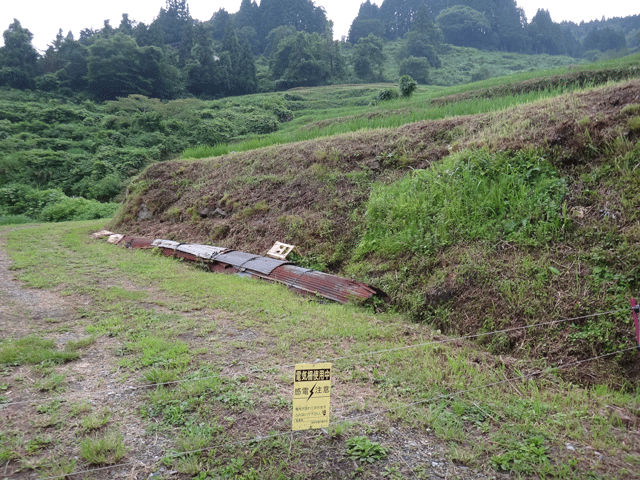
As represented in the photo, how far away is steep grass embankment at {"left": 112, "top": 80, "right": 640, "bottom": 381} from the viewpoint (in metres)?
3.91

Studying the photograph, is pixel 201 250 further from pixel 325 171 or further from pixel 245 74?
pixel 245 74

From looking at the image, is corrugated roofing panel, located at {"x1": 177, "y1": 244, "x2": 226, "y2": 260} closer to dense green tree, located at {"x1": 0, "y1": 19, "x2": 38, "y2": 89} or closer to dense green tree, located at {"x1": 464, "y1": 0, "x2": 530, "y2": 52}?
dense green tree, located at {"x1": 0, "y1": 19, "x2": 38, "y2": 89}

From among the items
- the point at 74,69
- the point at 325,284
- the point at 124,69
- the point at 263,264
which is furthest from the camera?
the point at 124,69

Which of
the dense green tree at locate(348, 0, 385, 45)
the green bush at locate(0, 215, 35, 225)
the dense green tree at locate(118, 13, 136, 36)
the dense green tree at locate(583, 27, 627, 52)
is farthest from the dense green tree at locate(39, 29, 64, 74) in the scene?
the dense green tree at locate(583, 27, 627, 52)

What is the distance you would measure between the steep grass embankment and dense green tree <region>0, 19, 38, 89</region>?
40.4 m

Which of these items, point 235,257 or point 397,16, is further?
point 397,16

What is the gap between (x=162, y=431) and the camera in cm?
247

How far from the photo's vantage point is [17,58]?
37719 mm

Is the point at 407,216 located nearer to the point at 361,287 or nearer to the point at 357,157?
the point at 361,287

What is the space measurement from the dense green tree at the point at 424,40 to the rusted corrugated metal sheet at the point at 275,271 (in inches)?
2507

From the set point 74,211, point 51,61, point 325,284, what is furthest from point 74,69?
point 325,284

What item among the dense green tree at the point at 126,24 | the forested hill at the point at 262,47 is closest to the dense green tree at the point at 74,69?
the forested hill at the point at 262,47

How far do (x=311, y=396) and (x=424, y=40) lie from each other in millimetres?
72003

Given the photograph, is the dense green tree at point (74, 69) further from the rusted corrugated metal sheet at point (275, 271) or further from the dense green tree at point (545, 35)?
the dense green tree at point (545, 35)
